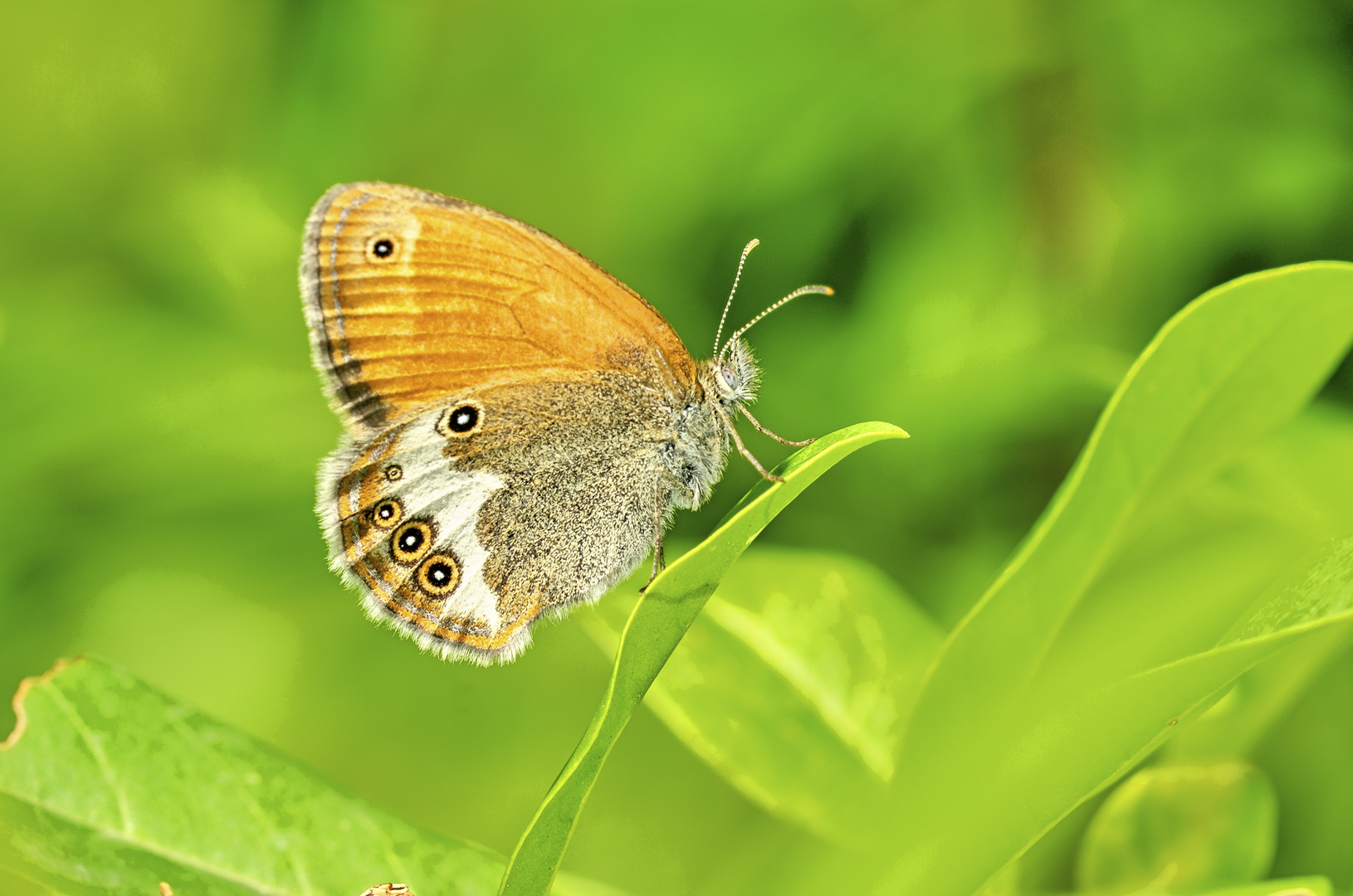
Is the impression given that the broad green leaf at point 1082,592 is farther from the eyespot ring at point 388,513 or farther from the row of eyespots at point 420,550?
the eyespot ring at point 388,513

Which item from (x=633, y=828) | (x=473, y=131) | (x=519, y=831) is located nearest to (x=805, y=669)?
(x=633, y=828)

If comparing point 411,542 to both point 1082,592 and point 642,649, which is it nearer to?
point 642,649

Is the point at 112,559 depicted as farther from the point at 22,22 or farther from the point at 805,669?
the point at 805,669

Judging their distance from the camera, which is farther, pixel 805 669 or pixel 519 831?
pixel 519 831

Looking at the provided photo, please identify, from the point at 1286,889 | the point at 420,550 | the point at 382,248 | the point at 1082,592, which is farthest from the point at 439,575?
the point at 1286,889

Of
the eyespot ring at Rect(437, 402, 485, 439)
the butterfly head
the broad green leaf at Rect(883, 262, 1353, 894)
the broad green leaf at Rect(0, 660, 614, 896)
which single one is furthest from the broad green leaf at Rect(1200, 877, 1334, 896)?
the eyespot ring at Rect(437, 402, 485, 439)

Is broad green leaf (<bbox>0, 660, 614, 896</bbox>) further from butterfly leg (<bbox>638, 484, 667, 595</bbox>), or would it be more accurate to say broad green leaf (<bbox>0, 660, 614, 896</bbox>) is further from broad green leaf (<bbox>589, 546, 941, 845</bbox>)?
butterfly leg (<bbox>638, 484, 667, 595</bbox>)
